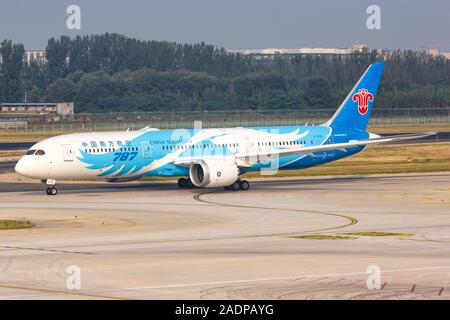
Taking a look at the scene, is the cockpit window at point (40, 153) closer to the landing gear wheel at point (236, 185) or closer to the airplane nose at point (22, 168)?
the airplane nose at point (22, 168)

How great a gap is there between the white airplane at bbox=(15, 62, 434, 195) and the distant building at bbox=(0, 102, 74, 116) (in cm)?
11109

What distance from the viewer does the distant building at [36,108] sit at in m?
174

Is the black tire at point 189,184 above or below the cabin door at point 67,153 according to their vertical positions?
below

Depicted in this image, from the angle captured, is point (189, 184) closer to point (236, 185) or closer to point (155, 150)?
point (236, 185)

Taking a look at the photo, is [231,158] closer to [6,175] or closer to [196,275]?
[6,175]

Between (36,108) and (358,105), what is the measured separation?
5018 inches

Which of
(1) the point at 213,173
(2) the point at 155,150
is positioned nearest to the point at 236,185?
(1) the point at 213,173

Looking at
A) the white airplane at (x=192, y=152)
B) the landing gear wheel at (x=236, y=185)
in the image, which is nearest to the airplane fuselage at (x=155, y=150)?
the white airplane at (x=192, y=152)

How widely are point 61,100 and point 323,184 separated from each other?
124 meters

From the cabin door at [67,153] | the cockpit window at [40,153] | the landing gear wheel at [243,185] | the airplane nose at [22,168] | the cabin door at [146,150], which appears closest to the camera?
the airplane nose at [22,168]

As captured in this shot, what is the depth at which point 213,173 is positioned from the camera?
6050 centimetres

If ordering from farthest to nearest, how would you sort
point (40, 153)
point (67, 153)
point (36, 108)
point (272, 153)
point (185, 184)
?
point (36, 108) < point (185, 184) < point (272, 153) < point (67, 153) < point (40, 153)

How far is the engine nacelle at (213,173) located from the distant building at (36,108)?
378 feet
